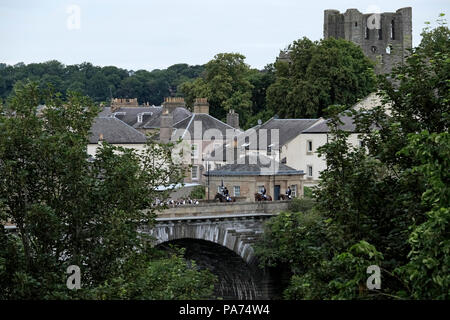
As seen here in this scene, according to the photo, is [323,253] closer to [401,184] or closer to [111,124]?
[401,184]

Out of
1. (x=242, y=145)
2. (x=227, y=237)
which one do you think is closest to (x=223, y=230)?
(x=227, y=237)

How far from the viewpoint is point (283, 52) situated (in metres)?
112

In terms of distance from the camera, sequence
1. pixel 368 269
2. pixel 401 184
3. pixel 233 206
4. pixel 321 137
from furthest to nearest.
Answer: pixel 321 137 → pixel 233 206 → pixel 401 184 → pixel 368 269

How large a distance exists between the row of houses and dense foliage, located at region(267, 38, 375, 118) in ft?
16.2

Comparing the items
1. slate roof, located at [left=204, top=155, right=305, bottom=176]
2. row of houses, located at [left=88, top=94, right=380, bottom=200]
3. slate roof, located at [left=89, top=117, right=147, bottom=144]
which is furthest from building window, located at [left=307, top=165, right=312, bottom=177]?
slate roof, located at [left=89, top=117, right=147, bottom=144]

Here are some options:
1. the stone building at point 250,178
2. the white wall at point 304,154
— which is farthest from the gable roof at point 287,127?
the stone building at point 250,178

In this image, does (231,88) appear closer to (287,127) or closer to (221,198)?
(287,127)

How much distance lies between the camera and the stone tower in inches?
4751

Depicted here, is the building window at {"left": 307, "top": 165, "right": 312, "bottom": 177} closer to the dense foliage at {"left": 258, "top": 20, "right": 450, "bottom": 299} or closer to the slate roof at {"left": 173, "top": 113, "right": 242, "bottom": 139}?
the slate roof at {"left": 173, "top": 113, "right": 242, "bottom": 139}

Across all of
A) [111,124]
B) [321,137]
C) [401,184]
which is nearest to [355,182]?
[401,184]

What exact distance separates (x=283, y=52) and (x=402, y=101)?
288ft

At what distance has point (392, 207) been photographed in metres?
22.8

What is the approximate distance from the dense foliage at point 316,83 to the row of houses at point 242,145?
4932 mm
